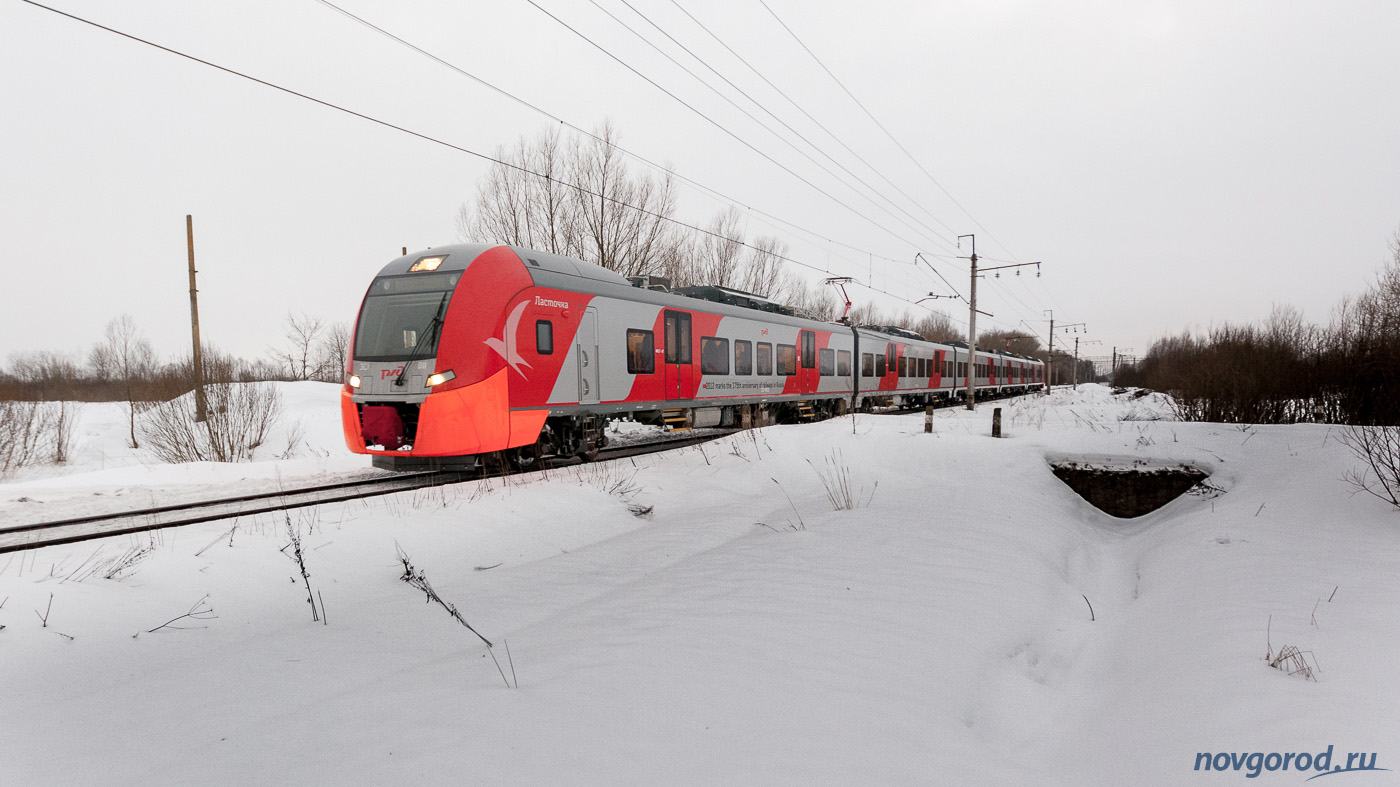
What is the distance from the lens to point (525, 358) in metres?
8.51

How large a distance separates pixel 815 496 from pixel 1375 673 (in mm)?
5391

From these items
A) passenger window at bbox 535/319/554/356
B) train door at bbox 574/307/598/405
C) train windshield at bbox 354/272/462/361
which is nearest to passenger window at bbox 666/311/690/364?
train door at bbox 574/307/598/405

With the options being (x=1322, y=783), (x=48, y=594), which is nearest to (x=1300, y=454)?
(x=1322, y=783)

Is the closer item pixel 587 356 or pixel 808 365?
pixel 587 356

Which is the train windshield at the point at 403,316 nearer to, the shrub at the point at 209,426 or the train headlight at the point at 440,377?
the train headlight at the point at 440,377

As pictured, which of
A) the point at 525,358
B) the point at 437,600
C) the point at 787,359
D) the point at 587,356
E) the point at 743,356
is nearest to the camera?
the point at 437,600

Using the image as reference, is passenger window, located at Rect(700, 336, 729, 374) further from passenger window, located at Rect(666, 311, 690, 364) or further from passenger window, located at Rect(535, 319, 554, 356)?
passenger window, located at Rect(535, 319, 554, 356)

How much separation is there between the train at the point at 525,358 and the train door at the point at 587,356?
26 mm

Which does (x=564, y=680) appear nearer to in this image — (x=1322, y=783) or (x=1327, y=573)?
(x=1322, y=783)

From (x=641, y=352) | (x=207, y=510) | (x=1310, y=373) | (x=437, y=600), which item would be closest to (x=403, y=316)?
(x=207, y=510)

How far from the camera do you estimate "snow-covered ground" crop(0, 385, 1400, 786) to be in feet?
8.16

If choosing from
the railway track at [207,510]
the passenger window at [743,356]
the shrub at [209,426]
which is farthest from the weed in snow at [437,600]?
the shrub at [209,426]

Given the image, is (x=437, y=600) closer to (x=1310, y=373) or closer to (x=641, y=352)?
(x=641, y=352)

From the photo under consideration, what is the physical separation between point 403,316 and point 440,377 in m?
1.22
